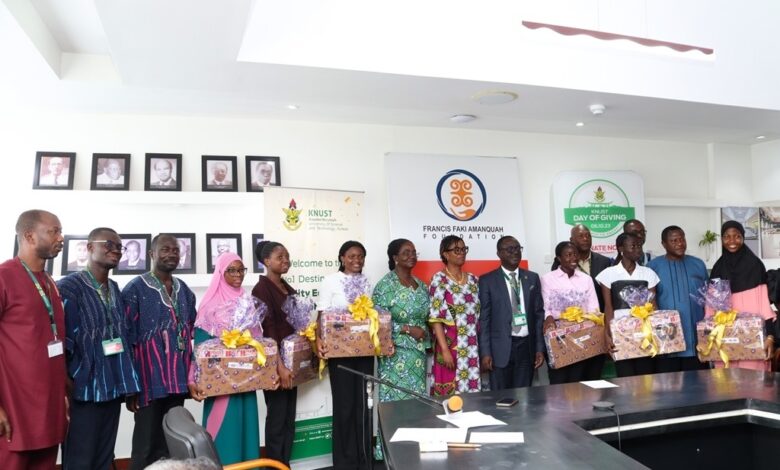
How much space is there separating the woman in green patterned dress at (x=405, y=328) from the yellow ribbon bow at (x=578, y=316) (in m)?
0.97

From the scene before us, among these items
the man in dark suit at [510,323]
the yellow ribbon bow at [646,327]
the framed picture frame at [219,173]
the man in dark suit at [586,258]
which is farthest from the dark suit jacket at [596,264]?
the framed picture frame at [219,173]

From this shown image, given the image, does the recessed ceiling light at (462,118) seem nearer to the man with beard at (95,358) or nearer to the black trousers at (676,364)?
the black trousers at (676,364)

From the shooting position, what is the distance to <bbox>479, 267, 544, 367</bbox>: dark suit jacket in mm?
4098

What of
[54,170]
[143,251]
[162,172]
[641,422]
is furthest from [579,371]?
[54,170]

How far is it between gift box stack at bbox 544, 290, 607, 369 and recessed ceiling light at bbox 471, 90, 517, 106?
1.54 metres

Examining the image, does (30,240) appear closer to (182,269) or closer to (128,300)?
(128,300)

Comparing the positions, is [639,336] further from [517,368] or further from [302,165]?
[302,165]

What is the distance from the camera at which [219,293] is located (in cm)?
348

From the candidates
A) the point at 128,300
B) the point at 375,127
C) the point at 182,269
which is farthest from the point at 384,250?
the point at 128,300

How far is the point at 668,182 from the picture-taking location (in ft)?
20.1

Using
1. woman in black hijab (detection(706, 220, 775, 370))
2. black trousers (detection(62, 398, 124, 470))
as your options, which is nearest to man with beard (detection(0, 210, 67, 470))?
black trousers (detection(62, 398, 124, 470))

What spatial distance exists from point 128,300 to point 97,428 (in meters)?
0.68

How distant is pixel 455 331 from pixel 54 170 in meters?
3.25

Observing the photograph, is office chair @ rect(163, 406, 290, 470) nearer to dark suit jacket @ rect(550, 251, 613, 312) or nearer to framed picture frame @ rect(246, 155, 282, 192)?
framed picture frame @ rect(246, 155, 282, 192)
